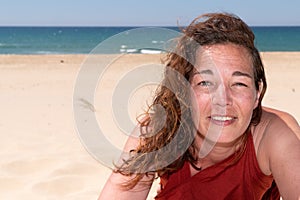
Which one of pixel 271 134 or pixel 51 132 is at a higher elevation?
pixel 51 132

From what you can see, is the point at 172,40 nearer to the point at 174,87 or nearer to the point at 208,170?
the point at 174,87

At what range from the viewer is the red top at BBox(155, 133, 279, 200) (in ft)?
7.41

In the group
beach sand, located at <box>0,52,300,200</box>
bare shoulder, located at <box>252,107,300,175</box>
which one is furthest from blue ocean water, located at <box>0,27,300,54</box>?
beach sand, located at <box>0,52,300,200</box>

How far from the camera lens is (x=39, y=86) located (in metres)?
8.28

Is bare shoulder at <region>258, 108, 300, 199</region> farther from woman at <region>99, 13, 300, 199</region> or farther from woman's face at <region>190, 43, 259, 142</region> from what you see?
woman's face at <region>190, 43, 259, 142</region>

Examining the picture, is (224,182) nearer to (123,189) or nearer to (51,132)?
(123,189)

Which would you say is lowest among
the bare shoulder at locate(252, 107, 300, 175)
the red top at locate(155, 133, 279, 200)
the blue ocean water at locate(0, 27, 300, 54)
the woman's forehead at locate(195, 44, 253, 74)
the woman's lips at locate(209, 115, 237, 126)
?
the red top at locate(155, 133, 279, 200)

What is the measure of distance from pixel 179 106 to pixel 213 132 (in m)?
0.21

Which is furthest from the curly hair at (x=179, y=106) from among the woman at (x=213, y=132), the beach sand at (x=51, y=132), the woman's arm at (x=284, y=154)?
the beach sand at (x=51, y=132)

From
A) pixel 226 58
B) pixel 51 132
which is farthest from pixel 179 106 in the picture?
pixel 51 132

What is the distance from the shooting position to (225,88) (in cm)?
209

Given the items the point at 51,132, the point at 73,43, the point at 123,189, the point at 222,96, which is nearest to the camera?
the point at 222,96

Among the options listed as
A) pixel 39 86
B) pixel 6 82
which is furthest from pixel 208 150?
pixel 6 82

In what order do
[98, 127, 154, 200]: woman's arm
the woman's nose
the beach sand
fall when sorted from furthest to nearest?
the beach sand < [98, 127, 154, 200]: woman's arm < the woman's nose
